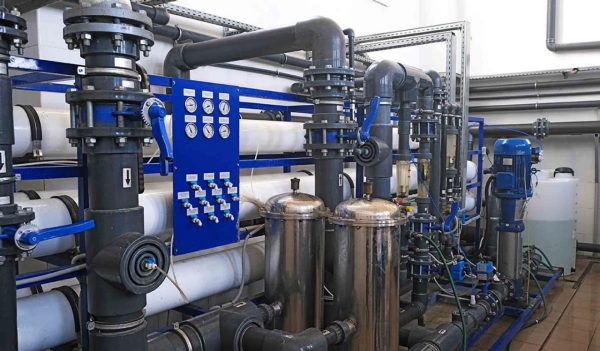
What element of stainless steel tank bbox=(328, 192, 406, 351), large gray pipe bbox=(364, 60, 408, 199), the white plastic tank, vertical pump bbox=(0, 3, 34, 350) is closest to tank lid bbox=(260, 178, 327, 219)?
stainless steel tank bbox=(328, 192, 406, 351)

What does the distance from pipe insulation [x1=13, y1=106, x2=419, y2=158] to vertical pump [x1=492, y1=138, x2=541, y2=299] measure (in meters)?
1.50

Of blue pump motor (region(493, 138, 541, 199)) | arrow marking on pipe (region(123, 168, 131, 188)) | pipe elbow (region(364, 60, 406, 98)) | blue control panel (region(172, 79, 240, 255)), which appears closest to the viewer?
arrow marking on pipe (region(123, 168, 131, 188))

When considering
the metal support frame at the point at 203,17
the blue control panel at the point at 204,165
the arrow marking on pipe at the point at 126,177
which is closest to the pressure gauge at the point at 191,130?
the blue control panel at the point at 204,165

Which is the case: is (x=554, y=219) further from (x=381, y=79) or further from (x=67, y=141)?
→ (x=67, y=141)

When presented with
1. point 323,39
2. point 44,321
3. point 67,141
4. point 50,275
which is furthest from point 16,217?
point 323,39

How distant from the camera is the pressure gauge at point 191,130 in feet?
5.99

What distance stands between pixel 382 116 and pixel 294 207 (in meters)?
0.70

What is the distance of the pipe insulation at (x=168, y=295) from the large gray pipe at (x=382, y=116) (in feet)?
2.17

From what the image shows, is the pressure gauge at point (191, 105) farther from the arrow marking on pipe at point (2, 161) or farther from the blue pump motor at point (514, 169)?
the blue pump motor at point (514, 169)

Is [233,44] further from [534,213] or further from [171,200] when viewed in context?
[534,213]

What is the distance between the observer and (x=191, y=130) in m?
1.84

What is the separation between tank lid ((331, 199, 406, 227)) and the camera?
1938 millimetres

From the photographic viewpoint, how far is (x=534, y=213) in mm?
4273

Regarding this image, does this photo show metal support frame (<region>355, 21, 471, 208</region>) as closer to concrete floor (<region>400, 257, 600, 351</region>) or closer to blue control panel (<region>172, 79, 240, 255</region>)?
concrete floor (<region>400, 257, 600, 351</region>)
